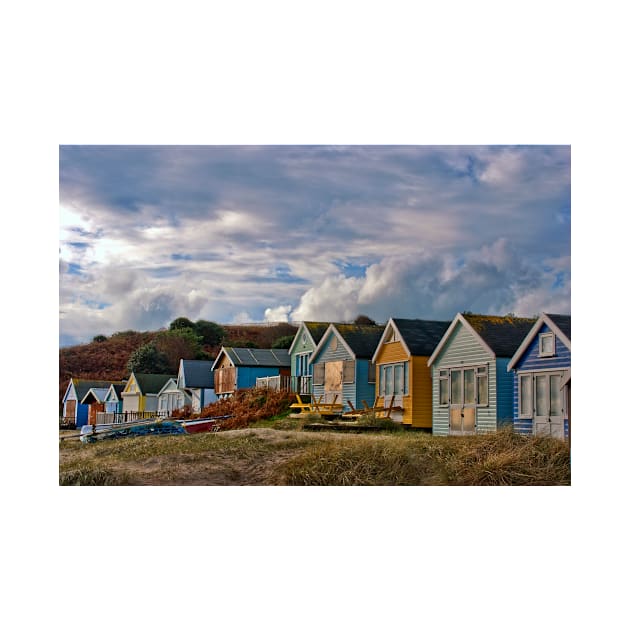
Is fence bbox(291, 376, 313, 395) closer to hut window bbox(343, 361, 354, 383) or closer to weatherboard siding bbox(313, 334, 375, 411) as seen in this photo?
weatherboard siding bbox(313, 334, 375, 411)

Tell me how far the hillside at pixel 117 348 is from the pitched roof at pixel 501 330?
5031 millimetres

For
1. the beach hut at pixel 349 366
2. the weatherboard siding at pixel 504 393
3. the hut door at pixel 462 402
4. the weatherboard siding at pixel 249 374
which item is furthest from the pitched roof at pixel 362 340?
the weatherboard siding at pixel 504 393

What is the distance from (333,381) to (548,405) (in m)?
7.31

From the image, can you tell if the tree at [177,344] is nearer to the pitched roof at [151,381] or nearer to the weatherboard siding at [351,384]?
the pitched roof at [151,381]

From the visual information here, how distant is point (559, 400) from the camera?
63.2 feet

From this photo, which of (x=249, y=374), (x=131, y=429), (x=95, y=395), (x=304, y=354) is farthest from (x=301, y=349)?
(x=95, y=395)

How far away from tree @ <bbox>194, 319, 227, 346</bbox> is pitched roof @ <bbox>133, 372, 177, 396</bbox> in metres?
1.54

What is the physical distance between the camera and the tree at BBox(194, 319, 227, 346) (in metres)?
23.1

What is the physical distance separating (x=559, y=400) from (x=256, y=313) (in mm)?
7465

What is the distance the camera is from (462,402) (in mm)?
21422

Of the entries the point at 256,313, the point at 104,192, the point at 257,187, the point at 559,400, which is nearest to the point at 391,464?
the point at 559,400

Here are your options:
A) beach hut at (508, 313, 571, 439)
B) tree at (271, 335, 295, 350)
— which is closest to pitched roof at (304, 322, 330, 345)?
tree at (271, 335, 295, 350)

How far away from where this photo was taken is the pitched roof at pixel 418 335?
23062mm

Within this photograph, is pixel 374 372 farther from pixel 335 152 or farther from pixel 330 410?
pixel 335 152
